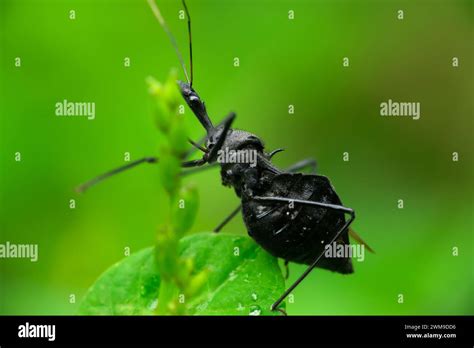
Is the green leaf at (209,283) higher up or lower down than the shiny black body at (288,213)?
lower down

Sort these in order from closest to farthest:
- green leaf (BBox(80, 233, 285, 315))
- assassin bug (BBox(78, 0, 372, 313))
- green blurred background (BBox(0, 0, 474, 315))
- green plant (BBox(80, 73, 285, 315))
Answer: green plant (BBox(80, 73, 285, 315)), green leaf (BBox(80, 233, 285, 315)), assassin bug (BBox(78, 0, 372, 313)), green blurred background (BBox(0, 0, 474, 315))

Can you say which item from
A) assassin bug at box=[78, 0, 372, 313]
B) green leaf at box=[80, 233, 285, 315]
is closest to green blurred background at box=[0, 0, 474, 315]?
assassin bug at box=[78, 0, 372, 313]

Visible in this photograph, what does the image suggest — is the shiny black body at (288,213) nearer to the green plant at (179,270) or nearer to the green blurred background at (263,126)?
the green plant at (179,270)

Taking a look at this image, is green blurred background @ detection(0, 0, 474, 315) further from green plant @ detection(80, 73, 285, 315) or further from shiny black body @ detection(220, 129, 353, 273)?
green plant @ detection(80, 73, 285, 315)

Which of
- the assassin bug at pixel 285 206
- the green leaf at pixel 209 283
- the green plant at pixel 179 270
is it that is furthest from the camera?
the assassin bug at pixel 285 206

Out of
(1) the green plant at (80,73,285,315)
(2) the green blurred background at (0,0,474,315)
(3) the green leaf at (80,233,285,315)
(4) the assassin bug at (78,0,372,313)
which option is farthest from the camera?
(2) the green blurred background at (0,0,474,315)

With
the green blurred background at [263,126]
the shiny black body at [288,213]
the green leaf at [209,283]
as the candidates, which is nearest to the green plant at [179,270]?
the green leaf at [209,283]
